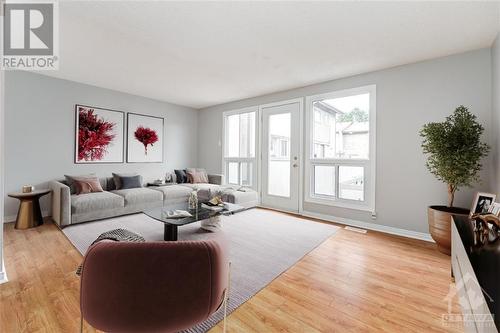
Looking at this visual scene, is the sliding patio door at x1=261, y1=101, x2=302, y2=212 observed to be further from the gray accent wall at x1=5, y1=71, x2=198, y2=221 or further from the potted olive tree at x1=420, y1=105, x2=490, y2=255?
the gray accent wall at x1=5, y1=71, x2=198, y2=221

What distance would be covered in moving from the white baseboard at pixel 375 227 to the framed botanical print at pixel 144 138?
3780 mm

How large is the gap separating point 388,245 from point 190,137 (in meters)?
5.25

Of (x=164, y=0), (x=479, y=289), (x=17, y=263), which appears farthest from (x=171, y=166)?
(x=479, y=289)

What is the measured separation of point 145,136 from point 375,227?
16.7 ft

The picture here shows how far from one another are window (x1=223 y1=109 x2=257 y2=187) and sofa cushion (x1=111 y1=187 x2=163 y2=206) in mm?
1954

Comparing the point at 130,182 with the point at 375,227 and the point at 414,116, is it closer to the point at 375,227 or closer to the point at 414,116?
the point at 375,227

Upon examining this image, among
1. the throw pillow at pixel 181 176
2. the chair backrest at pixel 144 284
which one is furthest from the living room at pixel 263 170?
the throw pillow at pixel 181 176

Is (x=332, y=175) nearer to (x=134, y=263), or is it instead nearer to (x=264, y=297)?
(x=264, y=297)

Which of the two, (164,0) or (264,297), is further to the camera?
(164,0)

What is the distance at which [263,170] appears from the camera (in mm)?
4969

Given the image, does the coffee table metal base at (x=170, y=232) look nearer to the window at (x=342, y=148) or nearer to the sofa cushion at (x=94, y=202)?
the sofa cushion at (x=94, y=202)

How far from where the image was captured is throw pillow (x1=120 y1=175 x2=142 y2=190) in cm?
440

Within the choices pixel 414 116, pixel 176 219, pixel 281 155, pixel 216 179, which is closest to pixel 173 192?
pixel 216 179

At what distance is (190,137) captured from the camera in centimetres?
626
